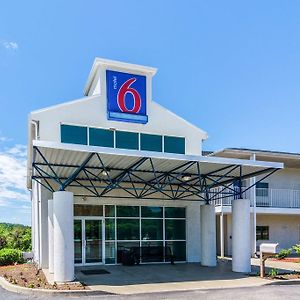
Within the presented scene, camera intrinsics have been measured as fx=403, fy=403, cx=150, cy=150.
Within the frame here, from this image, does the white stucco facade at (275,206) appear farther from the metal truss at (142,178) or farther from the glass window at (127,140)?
the glass window at (127,140)

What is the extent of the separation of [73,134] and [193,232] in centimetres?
781

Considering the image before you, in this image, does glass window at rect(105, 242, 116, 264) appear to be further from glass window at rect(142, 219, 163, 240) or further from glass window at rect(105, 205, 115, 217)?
glass window at rect(142, 219, 163, 240)

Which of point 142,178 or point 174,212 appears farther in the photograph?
point 174,212

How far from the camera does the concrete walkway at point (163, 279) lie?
1245 cm

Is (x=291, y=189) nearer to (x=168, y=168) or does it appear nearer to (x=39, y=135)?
(x=168, y=168)

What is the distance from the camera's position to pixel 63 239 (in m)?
13.1

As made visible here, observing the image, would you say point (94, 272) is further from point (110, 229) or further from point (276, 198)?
point (276, 198)

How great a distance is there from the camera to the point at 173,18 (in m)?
13.8

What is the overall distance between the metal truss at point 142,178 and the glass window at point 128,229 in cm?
125

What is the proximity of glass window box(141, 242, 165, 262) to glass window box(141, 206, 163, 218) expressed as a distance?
1322 mm

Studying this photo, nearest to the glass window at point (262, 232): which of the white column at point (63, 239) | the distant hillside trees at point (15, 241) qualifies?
the distant hillside trees at point (15, 241)

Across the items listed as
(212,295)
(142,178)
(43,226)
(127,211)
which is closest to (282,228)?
(127,211)

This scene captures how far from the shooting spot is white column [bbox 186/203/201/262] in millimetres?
20156

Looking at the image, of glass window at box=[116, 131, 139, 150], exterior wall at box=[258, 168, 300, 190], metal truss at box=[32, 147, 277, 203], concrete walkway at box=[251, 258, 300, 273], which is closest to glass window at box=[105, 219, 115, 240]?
metal truss at box=[32, 147, 277, 203]
